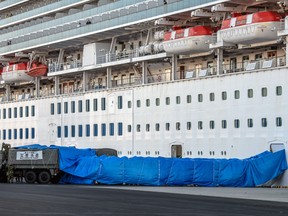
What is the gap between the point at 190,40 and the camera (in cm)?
5969

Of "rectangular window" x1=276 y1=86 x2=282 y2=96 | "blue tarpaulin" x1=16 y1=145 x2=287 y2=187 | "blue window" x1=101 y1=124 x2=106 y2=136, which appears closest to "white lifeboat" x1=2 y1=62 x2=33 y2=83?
"blue window" x1=101 y1=124 x2=106 y2=136

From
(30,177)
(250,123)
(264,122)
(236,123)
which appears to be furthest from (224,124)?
(30,177)

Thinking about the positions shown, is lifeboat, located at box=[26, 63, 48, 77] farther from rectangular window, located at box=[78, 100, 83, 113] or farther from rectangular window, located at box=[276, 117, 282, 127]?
rectangular window, located at box=[276, 117, 282, 127]

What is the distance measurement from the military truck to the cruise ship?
8.18 metres

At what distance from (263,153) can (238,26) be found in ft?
26.9

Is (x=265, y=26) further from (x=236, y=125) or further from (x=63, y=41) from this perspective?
(x=63, y=41)

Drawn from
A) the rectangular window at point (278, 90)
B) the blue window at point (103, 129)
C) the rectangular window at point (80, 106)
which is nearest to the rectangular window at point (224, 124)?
the rectangular window at point (278, 90)

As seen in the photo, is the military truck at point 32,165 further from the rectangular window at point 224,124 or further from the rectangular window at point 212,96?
the rectangular window at point 224,124

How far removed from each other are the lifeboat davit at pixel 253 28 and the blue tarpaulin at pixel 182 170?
7.19 meters

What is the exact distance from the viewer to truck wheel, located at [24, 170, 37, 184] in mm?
58184

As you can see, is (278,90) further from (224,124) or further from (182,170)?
(182,170)

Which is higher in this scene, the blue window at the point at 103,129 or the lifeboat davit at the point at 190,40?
the lifeboat davit at the point at 190,40

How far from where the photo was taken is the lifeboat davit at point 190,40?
59.4 metres

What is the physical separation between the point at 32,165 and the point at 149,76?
46.1 feet
